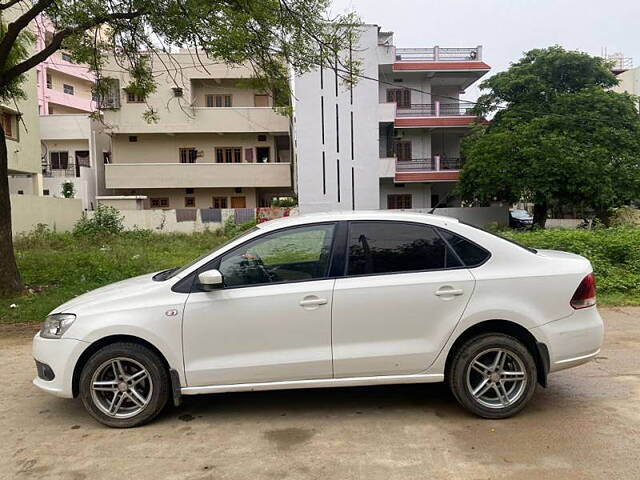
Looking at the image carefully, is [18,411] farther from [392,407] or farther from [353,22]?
[353,22]

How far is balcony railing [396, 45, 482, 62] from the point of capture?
3070 centimetres

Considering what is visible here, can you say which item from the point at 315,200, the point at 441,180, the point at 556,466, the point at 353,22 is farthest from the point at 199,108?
the point at 556,466

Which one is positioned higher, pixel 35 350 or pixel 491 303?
pixel 491 303

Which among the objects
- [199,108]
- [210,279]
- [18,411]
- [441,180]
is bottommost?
[18,411]

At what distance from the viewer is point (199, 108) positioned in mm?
32594

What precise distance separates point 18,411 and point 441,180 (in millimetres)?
28598

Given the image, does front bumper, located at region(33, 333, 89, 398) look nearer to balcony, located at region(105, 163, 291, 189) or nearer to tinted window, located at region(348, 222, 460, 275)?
tinted window, located at region(348, 222, 460, 275)

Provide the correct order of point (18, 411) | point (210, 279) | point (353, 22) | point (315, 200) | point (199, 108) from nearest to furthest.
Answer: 1. point (210, 279)
2. point (18, 411)
3. point (353, 22)
4. point (315, 200)
5. point (199, 108)

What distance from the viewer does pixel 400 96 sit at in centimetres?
3206

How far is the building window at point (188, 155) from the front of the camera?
34.4m

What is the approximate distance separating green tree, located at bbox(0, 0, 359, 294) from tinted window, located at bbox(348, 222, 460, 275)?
5.77m

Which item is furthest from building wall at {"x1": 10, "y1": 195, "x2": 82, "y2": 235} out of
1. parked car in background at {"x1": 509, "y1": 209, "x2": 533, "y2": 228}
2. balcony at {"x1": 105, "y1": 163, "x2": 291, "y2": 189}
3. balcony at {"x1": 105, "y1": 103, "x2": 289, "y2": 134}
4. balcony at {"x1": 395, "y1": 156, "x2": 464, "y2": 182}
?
parked car in background at {"x1": 509, "y1": 209, "x2": 533, "y2": 228}

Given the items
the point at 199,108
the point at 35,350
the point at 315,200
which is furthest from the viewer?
the point at 199,108

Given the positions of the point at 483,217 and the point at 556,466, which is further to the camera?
the point at 483,217
